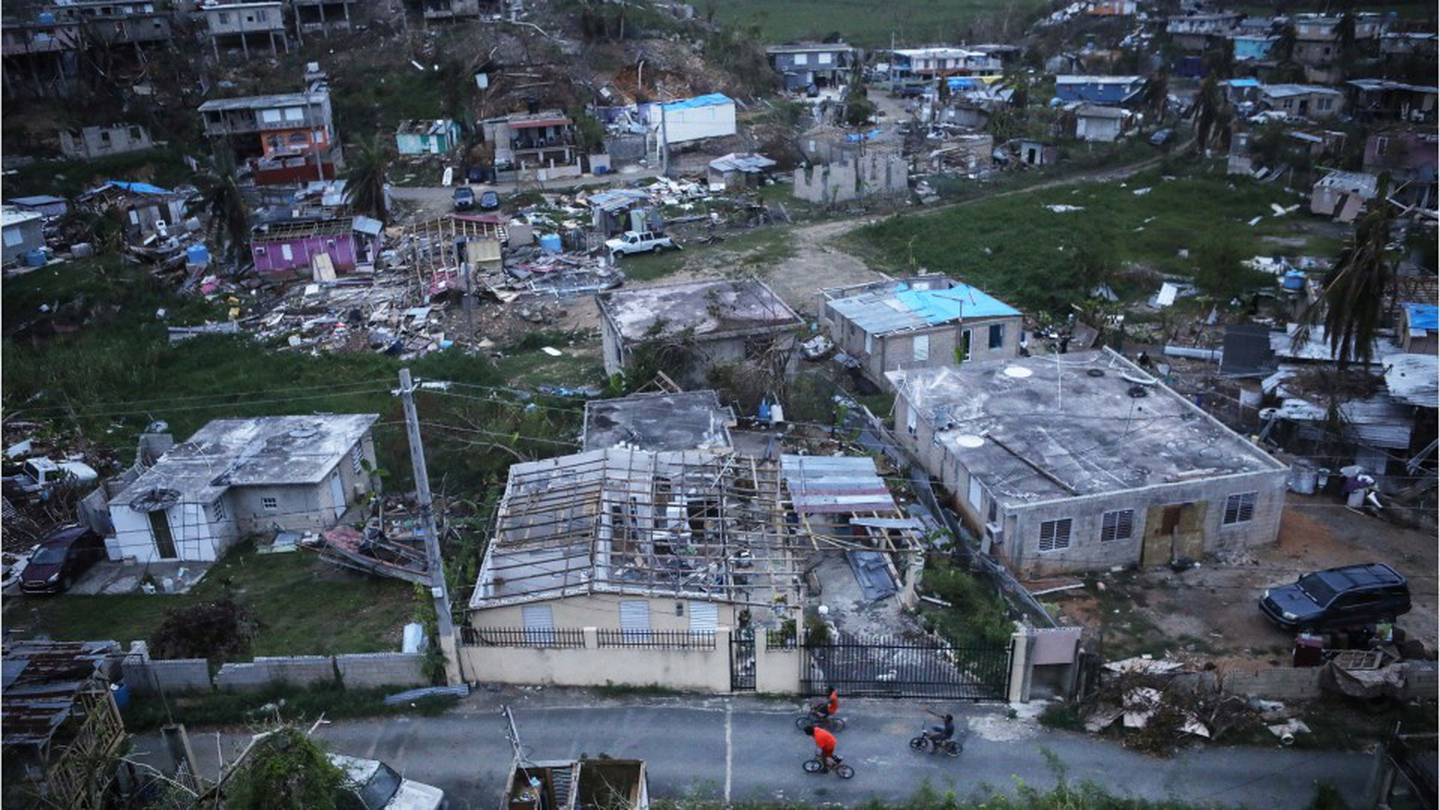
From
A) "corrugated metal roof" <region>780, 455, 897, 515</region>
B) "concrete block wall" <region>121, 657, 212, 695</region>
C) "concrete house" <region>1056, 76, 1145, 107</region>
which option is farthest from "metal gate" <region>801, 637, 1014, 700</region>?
"concrete house" <region>1056, 76, 1145, 107</region>

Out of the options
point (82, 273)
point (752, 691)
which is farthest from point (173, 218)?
point (752, 691)

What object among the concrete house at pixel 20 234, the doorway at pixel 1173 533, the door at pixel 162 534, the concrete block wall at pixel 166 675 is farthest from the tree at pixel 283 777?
the concrete house at pixel 20 234

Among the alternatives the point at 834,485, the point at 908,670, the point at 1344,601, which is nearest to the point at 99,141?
the point at 834,485

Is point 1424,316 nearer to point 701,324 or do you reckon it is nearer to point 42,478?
point 701,324

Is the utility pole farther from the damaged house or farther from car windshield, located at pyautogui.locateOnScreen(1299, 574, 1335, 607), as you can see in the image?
car windshield, located at pyautogui.locateOnScreen(1299, 574, 1335, 607)

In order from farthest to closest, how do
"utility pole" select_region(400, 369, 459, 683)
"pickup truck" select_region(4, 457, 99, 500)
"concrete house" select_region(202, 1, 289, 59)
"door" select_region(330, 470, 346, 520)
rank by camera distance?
"concrete house" select_region(202, 1, 289, 59) < "pickup truck" select_region(4, 457, 99, 500) < "door" select_region(330, 470, 346, 520) < "utility pole" select_region(400, 369, 459, 683)

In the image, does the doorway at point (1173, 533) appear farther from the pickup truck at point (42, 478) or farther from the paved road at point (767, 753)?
the pickup truck at point (42, 478)
